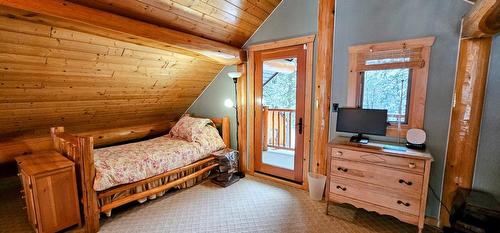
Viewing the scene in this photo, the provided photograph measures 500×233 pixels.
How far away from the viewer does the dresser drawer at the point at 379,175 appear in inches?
76.9

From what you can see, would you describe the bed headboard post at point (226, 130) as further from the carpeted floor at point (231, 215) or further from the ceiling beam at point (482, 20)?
the ceiling beam at point (482, 20)

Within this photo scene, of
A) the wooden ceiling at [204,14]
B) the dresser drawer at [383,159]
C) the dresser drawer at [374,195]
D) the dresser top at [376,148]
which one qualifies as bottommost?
the dresser drawer at [374,195]

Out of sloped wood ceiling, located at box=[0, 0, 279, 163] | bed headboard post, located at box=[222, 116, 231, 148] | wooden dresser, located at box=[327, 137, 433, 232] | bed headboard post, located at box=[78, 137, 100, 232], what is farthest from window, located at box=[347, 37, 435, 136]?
bed headboard post, located at box=[78, 137, 100, 232]

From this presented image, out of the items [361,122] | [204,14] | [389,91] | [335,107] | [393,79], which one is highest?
[204,14]

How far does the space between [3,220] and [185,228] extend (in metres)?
1.99

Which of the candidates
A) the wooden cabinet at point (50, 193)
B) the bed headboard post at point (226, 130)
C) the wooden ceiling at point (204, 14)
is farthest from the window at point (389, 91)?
the wooden cabinet at point (50, 193)

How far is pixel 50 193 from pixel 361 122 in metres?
3.25

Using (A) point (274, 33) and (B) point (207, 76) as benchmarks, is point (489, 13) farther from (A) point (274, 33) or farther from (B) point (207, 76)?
(B) point (207, 76)

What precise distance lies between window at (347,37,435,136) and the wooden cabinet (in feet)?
10.5

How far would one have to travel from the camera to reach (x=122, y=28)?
2.03 metres

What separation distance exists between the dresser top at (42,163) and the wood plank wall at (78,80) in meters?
0.64

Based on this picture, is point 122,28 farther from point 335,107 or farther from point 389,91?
point 389,91

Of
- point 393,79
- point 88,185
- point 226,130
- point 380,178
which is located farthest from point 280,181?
point 88,185

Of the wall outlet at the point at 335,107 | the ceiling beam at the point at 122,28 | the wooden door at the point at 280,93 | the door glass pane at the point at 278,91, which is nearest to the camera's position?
the ceiling beam at the point at 122,28
